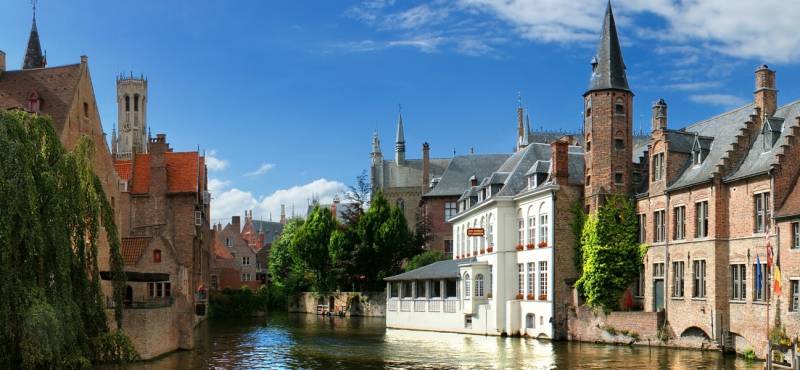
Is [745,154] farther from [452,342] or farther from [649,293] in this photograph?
[452,342]

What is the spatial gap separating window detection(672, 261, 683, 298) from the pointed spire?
8950mm

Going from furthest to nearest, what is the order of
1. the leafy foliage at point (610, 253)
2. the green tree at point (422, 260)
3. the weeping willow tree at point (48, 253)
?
the green tree at point (422, 260) → the leafy foliage at point (610, 253) → the weeping willow tree at point (48, 253)

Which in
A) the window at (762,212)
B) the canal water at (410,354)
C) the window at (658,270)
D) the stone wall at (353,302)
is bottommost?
the stone wall at (353,302)

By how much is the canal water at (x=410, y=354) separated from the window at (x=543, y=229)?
4787 mm

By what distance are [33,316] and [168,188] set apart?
3862 centimetres

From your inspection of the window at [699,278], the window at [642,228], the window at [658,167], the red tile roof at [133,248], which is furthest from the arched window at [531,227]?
the red tile roof at [133,248]

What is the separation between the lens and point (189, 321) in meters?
36.8

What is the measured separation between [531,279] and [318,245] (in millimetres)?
32393

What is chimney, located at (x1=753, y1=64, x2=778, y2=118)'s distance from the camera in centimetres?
3622

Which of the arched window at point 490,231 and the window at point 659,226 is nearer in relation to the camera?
the window at point 659,226

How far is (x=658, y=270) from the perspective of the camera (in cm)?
3922

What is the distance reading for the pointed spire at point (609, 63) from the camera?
4184 cm

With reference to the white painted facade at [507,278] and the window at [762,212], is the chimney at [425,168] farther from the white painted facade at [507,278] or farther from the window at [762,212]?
the window at [762,212]

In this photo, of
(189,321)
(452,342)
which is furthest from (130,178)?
(452,342)
